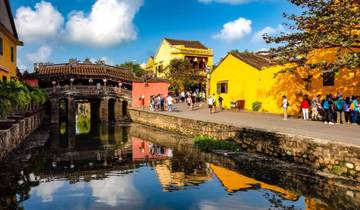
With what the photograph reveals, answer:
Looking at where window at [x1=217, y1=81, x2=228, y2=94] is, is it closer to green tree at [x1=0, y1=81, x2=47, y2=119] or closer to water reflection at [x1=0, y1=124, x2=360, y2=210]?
water reflection at [x1=0, y1=124, x2=360, y2=210]

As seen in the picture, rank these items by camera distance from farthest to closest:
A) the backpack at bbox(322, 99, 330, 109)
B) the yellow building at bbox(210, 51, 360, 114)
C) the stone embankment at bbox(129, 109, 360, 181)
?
1. the yellow building at bbox(210, 51, 360, 114)
2. the backpack at bbox(322, 99, 330, 109)
3. the stone embankment at bbox(129, 109, 360, 181)

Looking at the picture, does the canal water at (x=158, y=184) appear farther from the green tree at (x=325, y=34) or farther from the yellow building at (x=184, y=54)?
the yellow building at (x=184, y=54)

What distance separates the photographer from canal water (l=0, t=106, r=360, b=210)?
9.90 m

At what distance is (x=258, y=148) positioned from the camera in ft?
52.9

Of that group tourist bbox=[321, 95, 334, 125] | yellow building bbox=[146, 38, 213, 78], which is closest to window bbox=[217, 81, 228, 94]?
tourist bbox=[321, 95, 334, 125]

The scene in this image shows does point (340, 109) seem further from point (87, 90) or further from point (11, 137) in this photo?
point (87, 90)

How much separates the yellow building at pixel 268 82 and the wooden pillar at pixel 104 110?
11.7 meters

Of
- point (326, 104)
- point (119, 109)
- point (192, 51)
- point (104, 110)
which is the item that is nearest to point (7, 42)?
point (104, 110)

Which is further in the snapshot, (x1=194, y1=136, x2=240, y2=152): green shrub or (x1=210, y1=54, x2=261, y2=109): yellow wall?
(x1=210, y1=54, x2=261, y2=109): yellow wall

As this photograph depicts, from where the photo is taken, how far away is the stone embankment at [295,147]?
1126 cm

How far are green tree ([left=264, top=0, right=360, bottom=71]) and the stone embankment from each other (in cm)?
479

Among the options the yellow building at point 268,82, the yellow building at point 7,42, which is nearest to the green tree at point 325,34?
the yellow building at point 268,82

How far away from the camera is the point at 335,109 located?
63.5 ft

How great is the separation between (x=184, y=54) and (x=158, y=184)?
4291cm
